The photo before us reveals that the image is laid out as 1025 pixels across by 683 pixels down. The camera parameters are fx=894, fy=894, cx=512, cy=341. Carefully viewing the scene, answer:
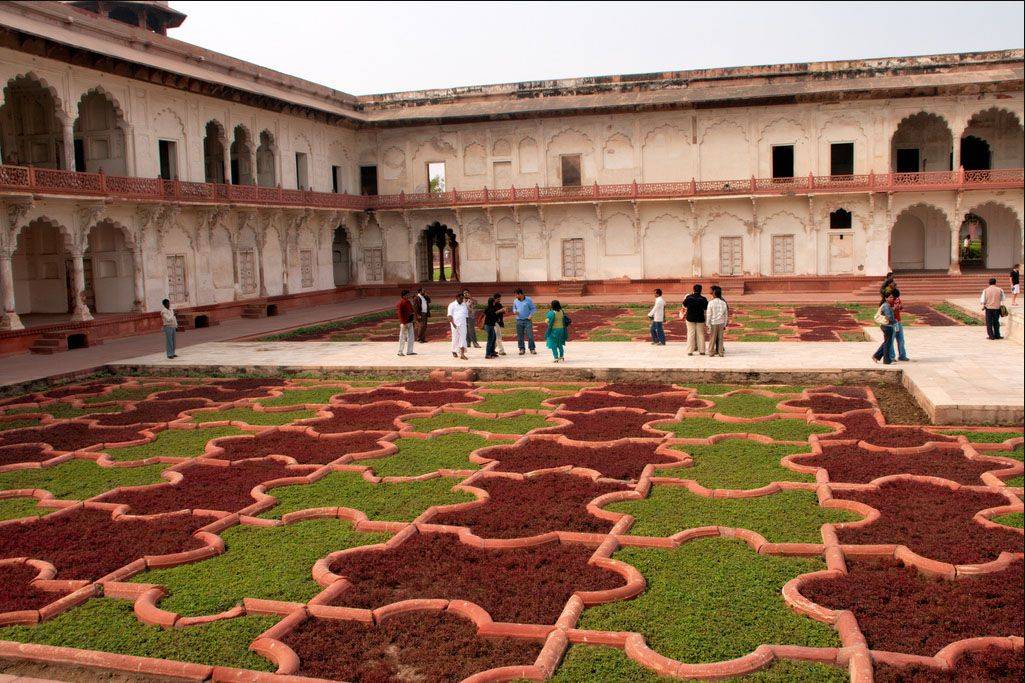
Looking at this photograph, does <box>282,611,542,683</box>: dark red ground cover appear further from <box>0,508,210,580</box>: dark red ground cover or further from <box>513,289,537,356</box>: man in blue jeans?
<box>513,289,537,356</box>: man in blue jeans

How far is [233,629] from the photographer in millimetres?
4523

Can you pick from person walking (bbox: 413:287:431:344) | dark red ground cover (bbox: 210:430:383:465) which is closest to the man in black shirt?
person walking (bbox: 413:287:431:344)

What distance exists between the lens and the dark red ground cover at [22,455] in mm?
8430

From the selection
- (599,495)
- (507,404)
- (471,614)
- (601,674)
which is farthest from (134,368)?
(601,674)

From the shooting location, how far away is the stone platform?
944 centimetres

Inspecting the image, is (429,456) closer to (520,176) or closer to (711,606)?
(711,606)

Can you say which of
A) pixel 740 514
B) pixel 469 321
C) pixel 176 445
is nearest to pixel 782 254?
pixel 469 321

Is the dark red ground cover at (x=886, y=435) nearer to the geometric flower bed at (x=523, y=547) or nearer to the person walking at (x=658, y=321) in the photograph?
the geometric flower bed at (x=523, y=547)

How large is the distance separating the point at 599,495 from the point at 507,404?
3.98 m

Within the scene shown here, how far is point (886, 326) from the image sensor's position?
1156 cm

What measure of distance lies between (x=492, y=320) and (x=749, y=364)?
3.86 metres

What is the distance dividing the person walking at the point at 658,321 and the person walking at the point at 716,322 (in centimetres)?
151

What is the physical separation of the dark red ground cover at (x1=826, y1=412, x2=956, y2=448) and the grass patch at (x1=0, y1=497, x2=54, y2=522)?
269 inches

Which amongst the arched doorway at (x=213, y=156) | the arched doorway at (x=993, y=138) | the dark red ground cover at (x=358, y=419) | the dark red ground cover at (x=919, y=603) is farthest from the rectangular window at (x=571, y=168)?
the dark red ground cover at (x=919, y=603)
